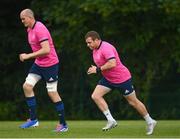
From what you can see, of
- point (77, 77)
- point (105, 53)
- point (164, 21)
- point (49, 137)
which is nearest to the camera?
point (49, 137)

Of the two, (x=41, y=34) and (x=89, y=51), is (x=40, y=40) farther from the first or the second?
(x=89, y=51)

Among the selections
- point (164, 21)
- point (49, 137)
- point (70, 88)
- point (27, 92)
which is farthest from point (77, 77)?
point (49, 137)

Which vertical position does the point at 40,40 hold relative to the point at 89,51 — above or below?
above

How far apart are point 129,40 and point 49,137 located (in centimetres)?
1111

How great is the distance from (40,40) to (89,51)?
1030cm

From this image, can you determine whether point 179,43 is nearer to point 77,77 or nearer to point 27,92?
point 77,77

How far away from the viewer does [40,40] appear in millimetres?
12438

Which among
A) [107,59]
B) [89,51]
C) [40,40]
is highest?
[40,40]

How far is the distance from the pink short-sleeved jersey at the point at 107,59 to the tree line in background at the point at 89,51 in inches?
337

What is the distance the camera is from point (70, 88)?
2334 centimetres

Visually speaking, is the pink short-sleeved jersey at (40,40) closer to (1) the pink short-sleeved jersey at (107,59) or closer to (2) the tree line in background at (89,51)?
(1) the pink short-sleeved jersey at (107,59)

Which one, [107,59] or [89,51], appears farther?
[89,51]

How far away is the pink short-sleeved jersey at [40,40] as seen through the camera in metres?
12.5

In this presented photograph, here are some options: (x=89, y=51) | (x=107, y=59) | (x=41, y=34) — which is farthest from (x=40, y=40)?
(x=89, y=51)
